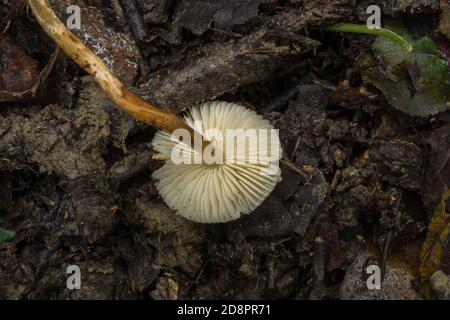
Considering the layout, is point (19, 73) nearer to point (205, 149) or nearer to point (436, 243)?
point (205, 149)

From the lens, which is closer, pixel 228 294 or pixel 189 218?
pixel 189 218

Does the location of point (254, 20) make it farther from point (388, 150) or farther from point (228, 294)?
point (228, 294)

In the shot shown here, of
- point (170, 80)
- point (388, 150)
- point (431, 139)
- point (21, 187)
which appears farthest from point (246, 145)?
point (21, 187)

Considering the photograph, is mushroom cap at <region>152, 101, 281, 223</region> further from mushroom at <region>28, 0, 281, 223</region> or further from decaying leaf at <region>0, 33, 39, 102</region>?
decaying leaf at <region>0, 33, 39, 102</region>

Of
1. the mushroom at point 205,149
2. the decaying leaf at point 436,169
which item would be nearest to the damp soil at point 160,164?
the decaying leaf at point 436,169

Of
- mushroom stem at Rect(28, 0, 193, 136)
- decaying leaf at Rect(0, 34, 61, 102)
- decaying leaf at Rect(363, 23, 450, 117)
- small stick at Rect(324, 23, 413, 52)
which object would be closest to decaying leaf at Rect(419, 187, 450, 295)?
decaying leaf at Rect(363, 23, 450, 117)

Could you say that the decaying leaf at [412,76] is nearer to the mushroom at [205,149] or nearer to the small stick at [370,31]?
the small stick at [370,31]
